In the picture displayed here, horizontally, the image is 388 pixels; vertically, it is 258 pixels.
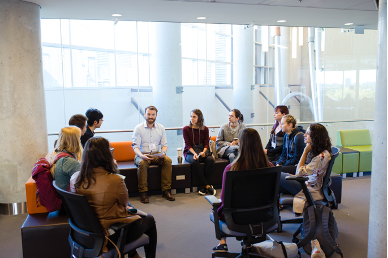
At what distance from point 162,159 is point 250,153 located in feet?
7.96

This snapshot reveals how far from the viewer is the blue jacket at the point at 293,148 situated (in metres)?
3.93

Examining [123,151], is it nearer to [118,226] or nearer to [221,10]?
[221,10]

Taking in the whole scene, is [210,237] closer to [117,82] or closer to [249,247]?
[249,247]

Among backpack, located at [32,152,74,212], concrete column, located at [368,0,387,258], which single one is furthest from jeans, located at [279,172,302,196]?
backpack, located at [32,152,74,212]

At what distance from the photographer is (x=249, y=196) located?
238cm

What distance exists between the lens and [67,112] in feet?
22.2

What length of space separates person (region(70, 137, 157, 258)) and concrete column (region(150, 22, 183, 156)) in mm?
5341

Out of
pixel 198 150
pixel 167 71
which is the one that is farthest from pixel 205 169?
pixel 167 71

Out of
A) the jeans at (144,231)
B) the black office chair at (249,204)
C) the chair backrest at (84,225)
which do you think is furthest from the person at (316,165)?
the chair backrest at (84,225)

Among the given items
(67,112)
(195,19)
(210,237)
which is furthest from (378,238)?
(67,112)

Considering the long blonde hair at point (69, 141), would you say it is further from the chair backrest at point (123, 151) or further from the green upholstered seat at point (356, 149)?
the green upholstered seat at point (356, 149)

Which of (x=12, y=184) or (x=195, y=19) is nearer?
(x=12, y=184)

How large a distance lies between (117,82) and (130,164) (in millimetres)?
2996

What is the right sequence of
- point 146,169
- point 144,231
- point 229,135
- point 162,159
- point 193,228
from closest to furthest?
point 144,231 < point 193,228 < point 146,169 < point 162,159 < point 229,135
